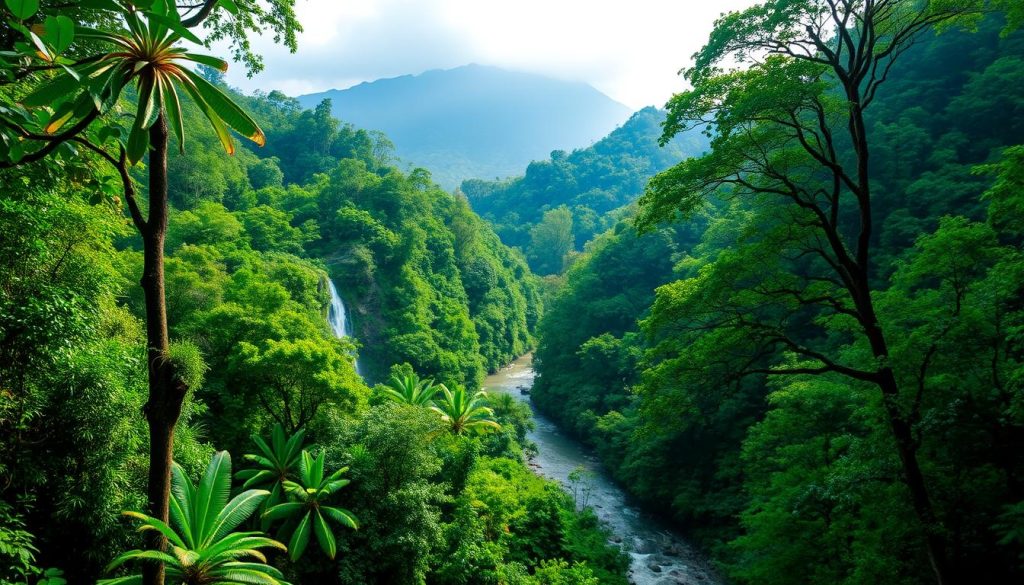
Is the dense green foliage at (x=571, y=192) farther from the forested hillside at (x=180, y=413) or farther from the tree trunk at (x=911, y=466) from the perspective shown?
the tree trunk at (x=911, y=466)

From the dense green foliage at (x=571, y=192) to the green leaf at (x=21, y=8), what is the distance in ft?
257

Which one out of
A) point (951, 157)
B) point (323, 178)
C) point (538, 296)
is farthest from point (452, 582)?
point (538, 296)

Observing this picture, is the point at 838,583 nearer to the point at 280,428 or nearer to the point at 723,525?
the point at 723,525

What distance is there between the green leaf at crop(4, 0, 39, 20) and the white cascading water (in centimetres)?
2901

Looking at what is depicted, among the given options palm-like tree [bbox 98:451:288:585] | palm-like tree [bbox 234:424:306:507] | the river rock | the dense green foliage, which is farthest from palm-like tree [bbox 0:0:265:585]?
the dense green foliage

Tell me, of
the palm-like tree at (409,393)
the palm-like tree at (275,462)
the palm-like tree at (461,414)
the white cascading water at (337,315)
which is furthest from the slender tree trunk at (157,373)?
the white cascading water at (337,315)

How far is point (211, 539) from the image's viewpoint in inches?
370

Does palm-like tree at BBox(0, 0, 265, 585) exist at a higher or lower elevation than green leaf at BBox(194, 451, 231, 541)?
higher

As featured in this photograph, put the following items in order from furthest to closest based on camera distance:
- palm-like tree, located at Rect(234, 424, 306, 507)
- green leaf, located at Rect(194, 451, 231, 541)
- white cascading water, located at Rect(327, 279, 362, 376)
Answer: white cascading water, located at Rect(327, 279, 362, 376)
palm-like tree, located at Rect(234, 424, 306, 507)
green leaf, located at Rect(194, 451, 231, 541)

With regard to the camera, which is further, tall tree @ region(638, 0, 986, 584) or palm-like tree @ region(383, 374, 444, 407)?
palm-like tree @ region(383, 374, 444, 407)

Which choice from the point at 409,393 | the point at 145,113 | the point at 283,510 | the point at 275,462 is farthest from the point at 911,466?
the point at 409,393

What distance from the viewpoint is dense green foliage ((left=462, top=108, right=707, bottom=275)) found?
83750mm

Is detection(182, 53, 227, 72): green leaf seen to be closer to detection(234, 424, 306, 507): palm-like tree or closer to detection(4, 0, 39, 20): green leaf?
detection(4, 0, 39, 20): green leaf

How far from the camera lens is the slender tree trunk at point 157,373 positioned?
427 centimetres
